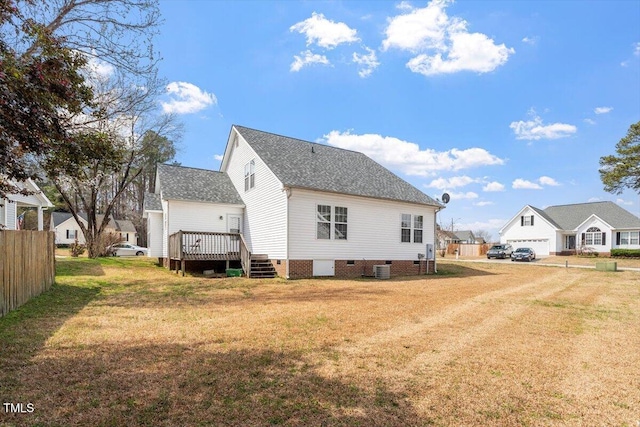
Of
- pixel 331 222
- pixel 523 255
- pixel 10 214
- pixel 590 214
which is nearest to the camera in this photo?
pixel 331 222

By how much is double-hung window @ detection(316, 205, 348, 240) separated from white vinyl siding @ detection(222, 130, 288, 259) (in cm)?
54

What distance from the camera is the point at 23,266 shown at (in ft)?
27.6

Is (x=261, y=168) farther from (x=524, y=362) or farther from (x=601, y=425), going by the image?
(x=601, y=425)

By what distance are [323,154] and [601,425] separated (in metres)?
18.2

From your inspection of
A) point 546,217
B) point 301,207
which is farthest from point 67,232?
point 546,217

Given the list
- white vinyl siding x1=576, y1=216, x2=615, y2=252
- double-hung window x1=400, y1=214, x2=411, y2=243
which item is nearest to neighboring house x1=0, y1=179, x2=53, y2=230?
double-hung window x1=400, y1=214, x2=411, y2=243

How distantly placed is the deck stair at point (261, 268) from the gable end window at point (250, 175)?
3970 mm

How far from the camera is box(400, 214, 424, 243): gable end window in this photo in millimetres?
19328

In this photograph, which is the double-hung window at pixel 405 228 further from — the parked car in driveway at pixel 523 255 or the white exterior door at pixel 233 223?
the parked car in driveway at pixel 523 255

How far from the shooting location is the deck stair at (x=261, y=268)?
52.4 feet

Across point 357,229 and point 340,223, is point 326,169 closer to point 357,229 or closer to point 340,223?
point 340,223

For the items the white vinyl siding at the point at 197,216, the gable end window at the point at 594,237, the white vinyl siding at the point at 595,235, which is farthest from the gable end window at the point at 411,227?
the gable end window at the point at 594,237

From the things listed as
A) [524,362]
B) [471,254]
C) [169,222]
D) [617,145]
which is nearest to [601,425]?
[524,362]

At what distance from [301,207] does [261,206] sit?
2805mm
